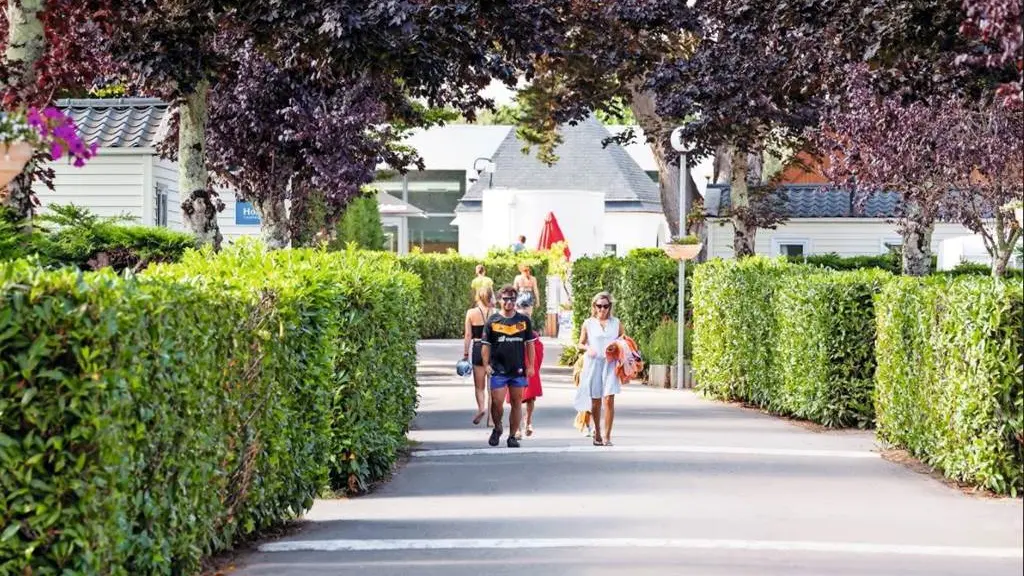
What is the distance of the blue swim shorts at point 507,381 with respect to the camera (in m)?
18.0

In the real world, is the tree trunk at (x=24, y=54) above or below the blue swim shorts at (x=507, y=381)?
above

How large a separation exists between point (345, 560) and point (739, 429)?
999cm

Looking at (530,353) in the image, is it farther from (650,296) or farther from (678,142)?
(650,296)

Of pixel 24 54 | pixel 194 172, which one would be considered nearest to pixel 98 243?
pixel 24 54

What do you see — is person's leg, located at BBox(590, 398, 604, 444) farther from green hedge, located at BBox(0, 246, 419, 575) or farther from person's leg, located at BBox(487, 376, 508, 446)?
green hedge, located at BBox(0, 246, 419, 575)

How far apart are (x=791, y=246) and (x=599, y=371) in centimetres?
3691

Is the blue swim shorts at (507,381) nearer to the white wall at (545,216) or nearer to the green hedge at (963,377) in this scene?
the green hedge at (963,377)

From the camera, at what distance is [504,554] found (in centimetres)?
1068

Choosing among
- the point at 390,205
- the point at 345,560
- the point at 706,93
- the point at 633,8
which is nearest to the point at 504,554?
the point at 345,560

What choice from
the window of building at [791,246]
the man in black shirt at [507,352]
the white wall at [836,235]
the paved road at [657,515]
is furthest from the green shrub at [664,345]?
the window of building at [791,246]

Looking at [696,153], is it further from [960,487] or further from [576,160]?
[576,160]

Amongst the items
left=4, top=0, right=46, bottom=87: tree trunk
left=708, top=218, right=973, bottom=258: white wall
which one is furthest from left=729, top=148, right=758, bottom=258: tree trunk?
left=4, top=0, right=46, bottom=87: tree trunk

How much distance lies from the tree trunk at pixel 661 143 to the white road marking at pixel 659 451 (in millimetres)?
16576

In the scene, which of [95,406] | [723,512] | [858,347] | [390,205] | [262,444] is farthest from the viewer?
[390,205]
